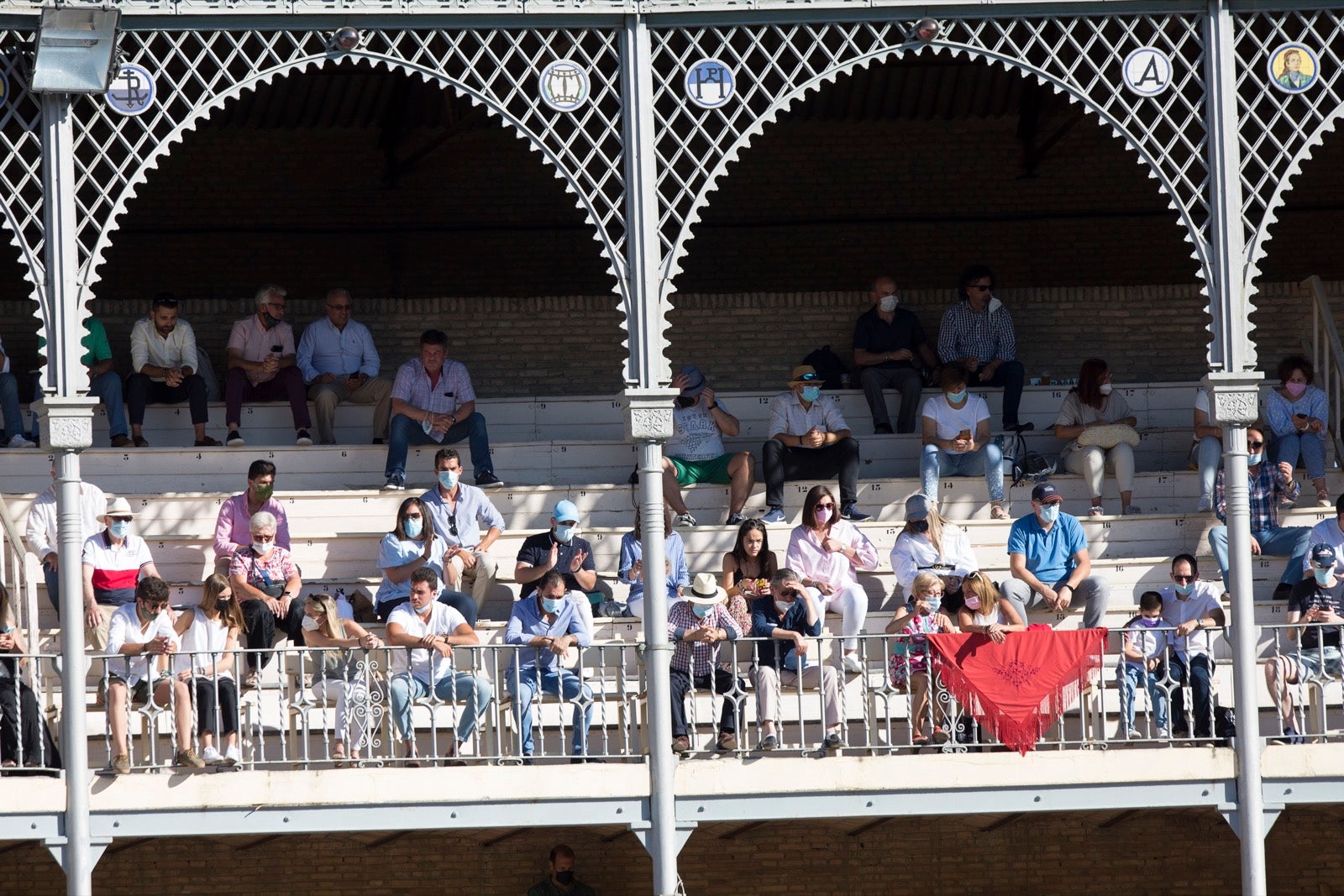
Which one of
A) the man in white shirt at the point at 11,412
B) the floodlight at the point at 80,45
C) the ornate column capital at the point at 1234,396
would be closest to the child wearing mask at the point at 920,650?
the ornate column capital at the point at 1234,396

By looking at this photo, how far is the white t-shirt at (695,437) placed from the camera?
1539 cm

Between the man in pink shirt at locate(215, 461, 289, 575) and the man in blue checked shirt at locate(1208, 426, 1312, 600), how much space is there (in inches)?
249

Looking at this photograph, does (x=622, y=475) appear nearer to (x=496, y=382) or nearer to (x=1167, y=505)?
(x=496, y=382)

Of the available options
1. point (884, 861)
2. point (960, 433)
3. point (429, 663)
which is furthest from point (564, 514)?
point (884, 861)

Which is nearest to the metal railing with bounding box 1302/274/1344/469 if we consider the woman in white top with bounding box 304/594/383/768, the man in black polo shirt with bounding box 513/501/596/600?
the man in black polo shirt with bounding box 513/501/596/600

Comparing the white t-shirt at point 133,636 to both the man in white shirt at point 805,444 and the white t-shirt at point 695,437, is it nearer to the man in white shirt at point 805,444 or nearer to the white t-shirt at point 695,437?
the white t-shirt at point 695,437

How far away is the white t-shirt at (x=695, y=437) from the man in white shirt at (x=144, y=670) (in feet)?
14.7

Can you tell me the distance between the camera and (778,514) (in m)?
14.9

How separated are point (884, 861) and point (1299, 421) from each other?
440cm

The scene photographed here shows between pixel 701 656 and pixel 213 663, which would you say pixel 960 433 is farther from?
pixel 213 663

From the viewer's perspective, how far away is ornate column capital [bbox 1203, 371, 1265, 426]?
12148 mm

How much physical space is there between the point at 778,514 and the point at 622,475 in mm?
1636

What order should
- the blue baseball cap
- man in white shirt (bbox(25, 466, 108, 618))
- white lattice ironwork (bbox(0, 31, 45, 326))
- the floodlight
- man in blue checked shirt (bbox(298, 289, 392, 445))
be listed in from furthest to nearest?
man in blue checked shirt (bbox(298, 289, 392, 445)) < man in white shirt (bbox(25, 466, 108, 618)) < the blue baseball cap < white lattice ironwork (bbox(0, 31, 45, 326)) < the floodlight

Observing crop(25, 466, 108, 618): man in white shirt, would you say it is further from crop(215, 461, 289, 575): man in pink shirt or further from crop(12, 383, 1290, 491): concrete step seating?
crop(12, 383, 1290, 491): concrete step seating
